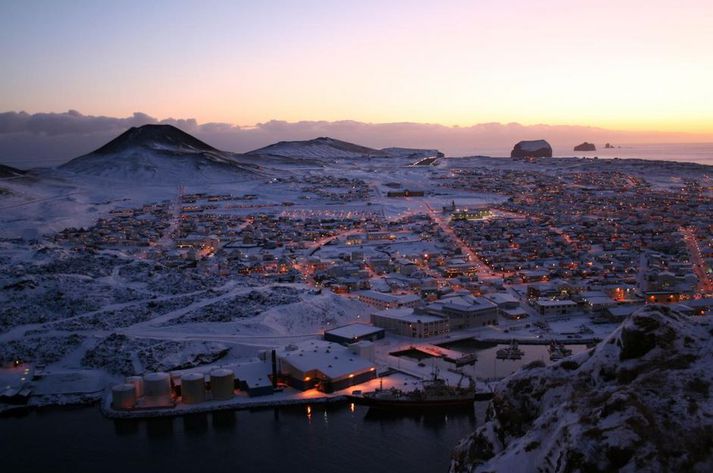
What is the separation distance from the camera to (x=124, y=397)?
1407 cm

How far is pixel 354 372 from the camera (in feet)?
49.6

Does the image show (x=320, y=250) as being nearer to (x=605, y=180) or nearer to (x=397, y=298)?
(x=397, y=298)

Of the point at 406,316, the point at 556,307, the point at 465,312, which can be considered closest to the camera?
the point at 406,316

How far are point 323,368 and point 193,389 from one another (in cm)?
292

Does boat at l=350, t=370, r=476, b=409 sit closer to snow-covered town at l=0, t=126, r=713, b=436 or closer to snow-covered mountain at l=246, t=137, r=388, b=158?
snow-covered town at l=0, t=126, r=713, b=436

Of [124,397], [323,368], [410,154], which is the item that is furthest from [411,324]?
[410,154]

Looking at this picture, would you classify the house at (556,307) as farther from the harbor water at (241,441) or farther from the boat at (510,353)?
the harbor water at (241,441)

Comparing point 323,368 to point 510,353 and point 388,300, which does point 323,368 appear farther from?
point 388,300

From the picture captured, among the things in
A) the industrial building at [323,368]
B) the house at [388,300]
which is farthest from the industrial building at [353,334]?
the house at [388,300]

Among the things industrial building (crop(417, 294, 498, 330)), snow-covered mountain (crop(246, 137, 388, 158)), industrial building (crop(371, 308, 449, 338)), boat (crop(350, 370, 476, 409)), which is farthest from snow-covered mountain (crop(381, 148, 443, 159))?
boat (crop(350, 370, 476, 409))

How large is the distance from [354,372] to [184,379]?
3.77 m

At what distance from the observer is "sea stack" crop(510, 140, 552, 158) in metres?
107

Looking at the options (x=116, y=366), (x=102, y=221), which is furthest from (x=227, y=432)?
(x=102, y=221)

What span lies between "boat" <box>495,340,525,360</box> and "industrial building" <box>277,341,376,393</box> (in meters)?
3.53
